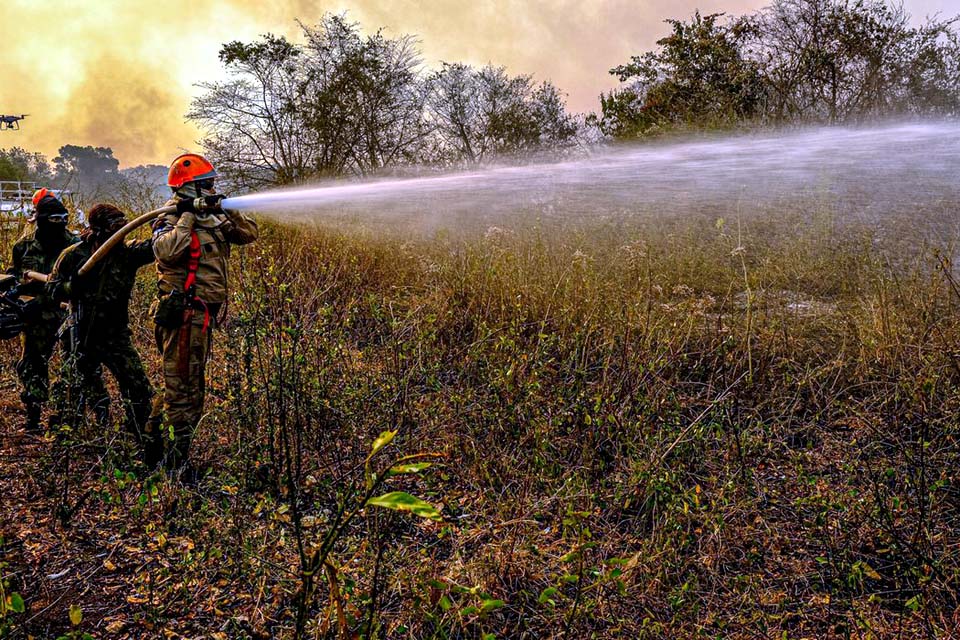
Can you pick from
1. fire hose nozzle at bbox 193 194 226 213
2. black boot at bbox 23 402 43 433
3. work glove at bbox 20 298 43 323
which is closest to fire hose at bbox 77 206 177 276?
fire hose nozzle at bbox 193 194 226 213

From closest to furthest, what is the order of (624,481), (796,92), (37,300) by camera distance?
1. (624,481)
2. (37,300)
3. (796,92)

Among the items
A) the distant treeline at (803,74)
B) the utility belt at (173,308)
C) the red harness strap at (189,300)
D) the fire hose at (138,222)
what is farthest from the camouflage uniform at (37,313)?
the distant treeline at (803,74)

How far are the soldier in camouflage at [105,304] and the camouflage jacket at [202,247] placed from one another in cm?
42

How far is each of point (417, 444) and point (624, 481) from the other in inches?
51.4

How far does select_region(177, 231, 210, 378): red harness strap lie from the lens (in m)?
3.37

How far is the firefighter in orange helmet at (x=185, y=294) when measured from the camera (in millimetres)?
3350

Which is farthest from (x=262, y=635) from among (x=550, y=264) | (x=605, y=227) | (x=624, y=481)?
(x=605, y=227)

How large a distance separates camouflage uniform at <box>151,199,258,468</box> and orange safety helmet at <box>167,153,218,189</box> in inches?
5.0

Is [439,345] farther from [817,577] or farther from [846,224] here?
[846,224]

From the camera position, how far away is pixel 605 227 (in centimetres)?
794

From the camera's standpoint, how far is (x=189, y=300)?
338 cm

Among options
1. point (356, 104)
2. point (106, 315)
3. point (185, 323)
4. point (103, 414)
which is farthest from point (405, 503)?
point (356, 104)

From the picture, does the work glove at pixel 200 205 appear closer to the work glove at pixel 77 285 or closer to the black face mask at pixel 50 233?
the work glove at pixel 77 285

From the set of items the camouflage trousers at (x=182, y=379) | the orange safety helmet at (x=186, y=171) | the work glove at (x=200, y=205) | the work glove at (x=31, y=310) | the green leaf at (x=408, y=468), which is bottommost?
the camouflage trousers at (x=182, y=379)
